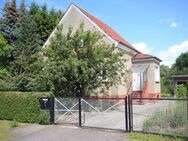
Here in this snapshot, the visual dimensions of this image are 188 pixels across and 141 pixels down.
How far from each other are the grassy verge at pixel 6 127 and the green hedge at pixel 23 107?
0.44 metres

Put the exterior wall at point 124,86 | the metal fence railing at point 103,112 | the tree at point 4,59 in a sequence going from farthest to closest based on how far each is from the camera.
Result: the tree at point 4,59 < the exterior wall at point 124,86 < the metal fence railing at point 103,112

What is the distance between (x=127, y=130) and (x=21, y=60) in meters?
15.6

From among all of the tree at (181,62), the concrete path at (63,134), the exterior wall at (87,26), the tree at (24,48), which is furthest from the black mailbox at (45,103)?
the tree at (181,62)

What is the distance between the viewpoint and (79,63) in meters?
16.1

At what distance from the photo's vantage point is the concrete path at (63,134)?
11.1 m

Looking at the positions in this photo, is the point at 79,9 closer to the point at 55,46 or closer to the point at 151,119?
the point at 55,46

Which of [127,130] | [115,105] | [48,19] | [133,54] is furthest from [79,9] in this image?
[127,130]

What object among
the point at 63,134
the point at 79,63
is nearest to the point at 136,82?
the point at 79,63

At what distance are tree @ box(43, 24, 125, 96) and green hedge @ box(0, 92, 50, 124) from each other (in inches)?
84.5

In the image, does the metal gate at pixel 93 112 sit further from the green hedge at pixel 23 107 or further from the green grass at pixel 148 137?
the green grass at pixel 148 137

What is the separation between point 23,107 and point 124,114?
5.66 metres

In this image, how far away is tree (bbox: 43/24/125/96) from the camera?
16.3 m

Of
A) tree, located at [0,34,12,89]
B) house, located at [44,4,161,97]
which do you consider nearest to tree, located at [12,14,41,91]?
tree, located at [0,34,12,89]

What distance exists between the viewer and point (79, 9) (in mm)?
23484
